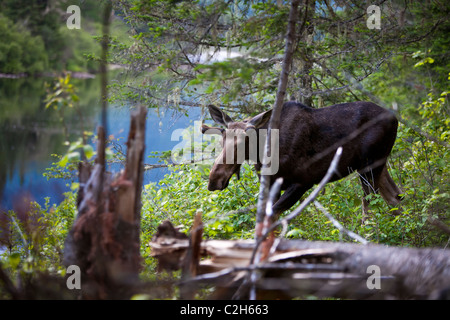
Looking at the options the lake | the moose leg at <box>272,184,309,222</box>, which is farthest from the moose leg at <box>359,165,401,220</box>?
the lake

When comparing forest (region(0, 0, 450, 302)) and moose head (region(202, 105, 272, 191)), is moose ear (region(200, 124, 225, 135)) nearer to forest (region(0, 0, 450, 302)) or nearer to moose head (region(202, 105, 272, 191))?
moose head (region(202, 105, 272, 191))

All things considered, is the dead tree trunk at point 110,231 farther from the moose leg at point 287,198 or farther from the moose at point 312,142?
the moose leg at point 287,198

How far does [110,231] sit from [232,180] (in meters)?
5.54

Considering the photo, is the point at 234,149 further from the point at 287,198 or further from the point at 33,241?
the point at 33,241

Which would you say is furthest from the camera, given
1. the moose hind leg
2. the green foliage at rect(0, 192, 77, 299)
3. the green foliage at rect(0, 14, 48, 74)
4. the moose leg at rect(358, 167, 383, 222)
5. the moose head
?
the green foliage at rect(0, 14, 48, 74)

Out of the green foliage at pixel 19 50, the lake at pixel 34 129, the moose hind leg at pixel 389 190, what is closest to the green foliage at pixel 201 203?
the moose hind leg at pixel 389 190

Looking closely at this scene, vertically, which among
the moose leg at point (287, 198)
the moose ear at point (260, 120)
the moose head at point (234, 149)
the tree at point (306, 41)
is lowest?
the moose leg at point (287, 198)

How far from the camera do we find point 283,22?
19.3ft

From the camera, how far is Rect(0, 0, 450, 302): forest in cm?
383

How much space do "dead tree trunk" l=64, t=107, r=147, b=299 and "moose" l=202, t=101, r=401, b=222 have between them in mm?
2769

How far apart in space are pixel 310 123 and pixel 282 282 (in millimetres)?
3968

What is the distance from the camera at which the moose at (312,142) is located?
22.4 ft

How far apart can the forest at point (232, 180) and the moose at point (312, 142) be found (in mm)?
329

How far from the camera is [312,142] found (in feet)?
23.5
